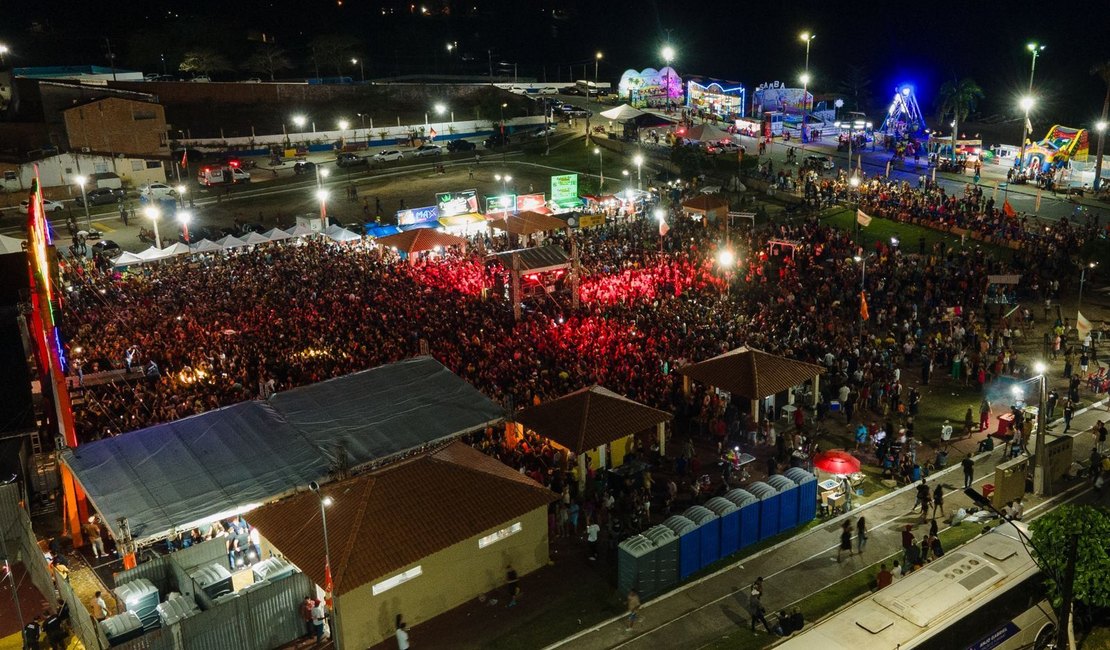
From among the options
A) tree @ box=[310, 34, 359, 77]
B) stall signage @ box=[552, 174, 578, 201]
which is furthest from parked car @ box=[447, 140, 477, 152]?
tree @ box=[310, 34, 359, 77]

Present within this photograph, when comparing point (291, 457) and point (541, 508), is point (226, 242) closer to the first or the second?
point (291, 457)

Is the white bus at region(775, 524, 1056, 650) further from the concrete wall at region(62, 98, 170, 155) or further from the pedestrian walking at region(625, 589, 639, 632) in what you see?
the concrete wall at region(62, 98, 170, 155)

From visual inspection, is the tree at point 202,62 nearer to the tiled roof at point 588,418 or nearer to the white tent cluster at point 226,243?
the white tent cluster at point 226,243

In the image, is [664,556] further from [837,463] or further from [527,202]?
[527,202]

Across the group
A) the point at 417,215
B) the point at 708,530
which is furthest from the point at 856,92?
the point at 708,530

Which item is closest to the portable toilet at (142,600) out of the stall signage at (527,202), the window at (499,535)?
the window at (499,535)

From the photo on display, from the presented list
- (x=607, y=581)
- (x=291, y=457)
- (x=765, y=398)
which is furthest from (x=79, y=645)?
(x=765, y=398)

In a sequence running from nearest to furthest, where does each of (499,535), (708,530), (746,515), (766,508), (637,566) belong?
1. (637,566)
2. (499,535)
3. (708,530)
4. (746,515)
5. (766,508)
